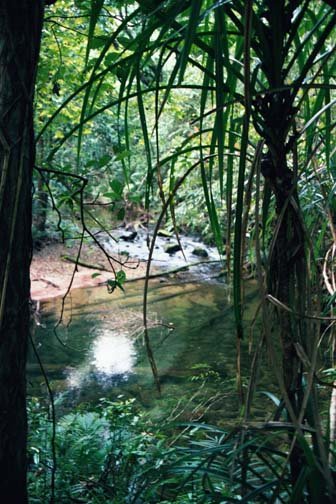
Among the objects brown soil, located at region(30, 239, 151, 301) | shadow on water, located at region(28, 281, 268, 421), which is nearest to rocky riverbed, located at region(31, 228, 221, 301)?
brown soil, located at region(30, 239, 151, 301)

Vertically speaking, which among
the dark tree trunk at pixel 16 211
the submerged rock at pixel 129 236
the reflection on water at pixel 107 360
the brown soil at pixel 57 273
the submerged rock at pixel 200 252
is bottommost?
the reflection on water at pixel 107 360

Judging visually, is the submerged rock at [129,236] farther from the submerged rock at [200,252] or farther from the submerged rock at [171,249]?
the submerged rock at [200,252]

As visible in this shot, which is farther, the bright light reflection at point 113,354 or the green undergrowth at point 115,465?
the bright light reflection at point 113,354

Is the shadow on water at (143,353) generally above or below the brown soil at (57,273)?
below

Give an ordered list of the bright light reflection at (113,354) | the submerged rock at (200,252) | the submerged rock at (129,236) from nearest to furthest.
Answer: the bright light reflection at (113,354)
the submerged rock at (200,252)
the submerged rock at (129,236)

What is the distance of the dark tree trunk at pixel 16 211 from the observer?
3.66ft

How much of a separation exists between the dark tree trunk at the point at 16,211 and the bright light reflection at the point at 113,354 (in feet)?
12.2

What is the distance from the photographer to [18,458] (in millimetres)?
1208

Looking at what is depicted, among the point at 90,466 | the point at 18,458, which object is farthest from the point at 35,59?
the point at 90,466

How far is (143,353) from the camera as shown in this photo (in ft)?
17.8

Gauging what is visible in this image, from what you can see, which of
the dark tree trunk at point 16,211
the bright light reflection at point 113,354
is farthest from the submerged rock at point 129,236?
the dark tree trunk at point 16,211

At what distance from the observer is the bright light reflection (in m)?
4.95

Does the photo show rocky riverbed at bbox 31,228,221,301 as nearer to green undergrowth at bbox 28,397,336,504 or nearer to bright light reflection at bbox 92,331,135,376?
bright light reflection at bbox 92,331,135,376

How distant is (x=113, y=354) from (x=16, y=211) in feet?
14.5
